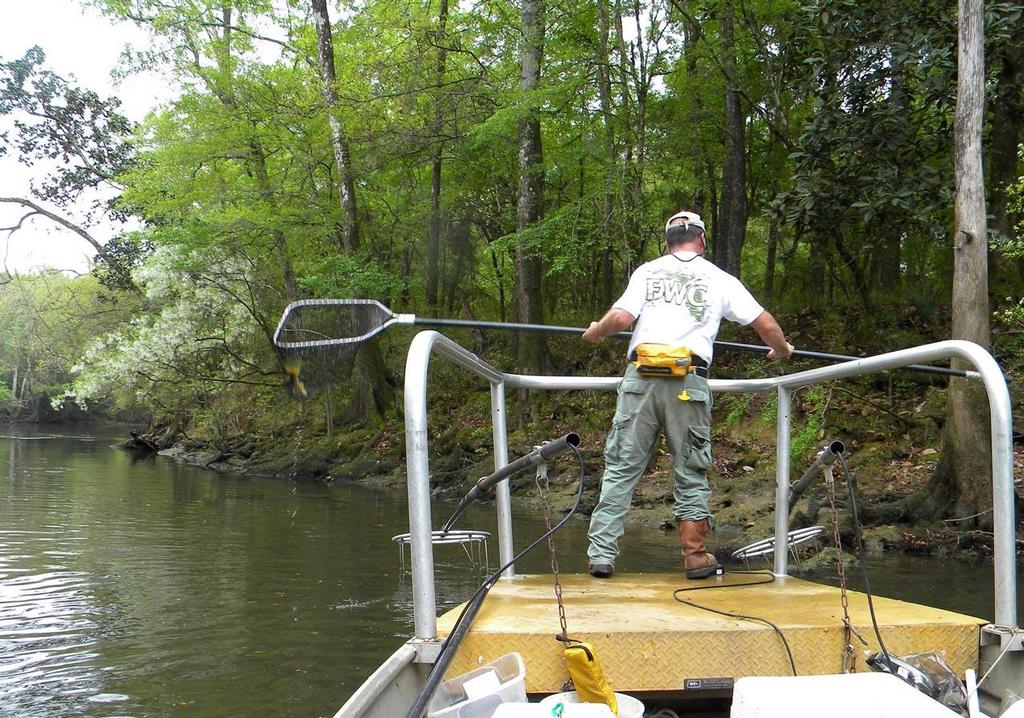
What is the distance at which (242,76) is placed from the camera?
23.9m

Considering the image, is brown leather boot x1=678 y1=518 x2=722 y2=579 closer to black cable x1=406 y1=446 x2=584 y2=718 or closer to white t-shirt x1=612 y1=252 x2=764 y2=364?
white t-shirt x1=612 y1=252 x2=764 y2=364

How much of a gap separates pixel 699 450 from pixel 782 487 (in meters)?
0.56

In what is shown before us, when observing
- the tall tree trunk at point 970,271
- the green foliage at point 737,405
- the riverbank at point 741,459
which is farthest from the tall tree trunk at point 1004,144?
the green foliage at point 737,405

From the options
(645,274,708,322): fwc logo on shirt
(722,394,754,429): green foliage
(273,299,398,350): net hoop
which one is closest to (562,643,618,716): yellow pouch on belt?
(645,274,708,322): fwc logo on shirt

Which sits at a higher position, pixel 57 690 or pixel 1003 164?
pixel 1003 164

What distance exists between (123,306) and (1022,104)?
31155 mm

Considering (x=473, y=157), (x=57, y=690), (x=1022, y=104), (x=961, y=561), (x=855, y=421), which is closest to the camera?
(x=57, y=690)

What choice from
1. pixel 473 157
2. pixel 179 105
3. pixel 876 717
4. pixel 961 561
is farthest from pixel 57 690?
pixel 179 105

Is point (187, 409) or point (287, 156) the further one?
point (187, 409)

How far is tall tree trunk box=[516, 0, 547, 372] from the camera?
17922mm

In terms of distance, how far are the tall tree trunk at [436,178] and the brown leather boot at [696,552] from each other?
696 inches

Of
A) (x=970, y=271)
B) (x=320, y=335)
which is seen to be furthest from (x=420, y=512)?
(x=970, y=271)

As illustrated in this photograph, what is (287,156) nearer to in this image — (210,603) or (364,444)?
(364,444)

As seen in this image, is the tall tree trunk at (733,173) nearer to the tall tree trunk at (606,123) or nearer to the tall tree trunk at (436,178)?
the tall tree trunk at (606,123)
